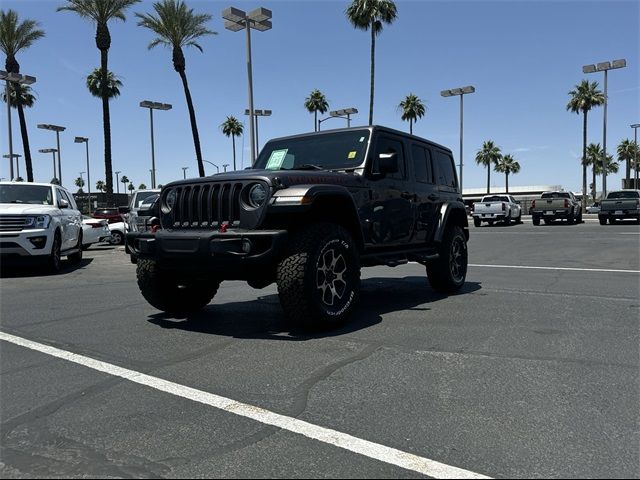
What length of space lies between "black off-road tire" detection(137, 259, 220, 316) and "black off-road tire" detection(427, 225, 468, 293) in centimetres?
317

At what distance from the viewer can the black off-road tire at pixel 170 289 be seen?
593cm

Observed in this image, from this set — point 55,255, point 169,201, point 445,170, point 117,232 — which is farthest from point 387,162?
point 117,232

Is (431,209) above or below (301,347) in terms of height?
above

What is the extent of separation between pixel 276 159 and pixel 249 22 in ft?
48.7

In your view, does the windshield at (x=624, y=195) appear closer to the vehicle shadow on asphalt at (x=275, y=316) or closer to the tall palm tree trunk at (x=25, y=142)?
the vehicle shadow on asphalt at (x=275, y=316)

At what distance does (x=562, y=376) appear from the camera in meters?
3.99

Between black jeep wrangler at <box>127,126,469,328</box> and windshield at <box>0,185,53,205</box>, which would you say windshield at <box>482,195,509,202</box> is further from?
black jeep wrangler at <box>127,126,469,328</box>

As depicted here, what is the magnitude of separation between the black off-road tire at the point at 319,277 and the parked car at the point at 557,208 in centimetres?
2709

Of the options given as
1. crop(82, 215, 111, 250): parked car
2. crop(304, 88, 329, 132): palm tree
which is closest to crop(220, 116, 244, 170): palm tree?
crop(304, 88, 329, 132): palm tree

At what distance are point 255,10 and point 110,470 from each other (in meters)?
18.4

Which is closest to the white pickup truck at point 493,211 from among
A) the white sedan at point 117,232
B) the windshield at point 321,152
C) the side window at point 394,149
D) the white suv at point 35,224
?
the white sedan at point 117,232

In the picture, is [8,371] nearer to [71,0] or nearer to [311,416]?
[311,416]

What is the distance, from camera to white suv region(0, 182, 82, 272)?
10.4m

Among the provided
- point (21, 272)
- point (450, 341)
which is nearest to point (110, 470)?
point (450, 341)
